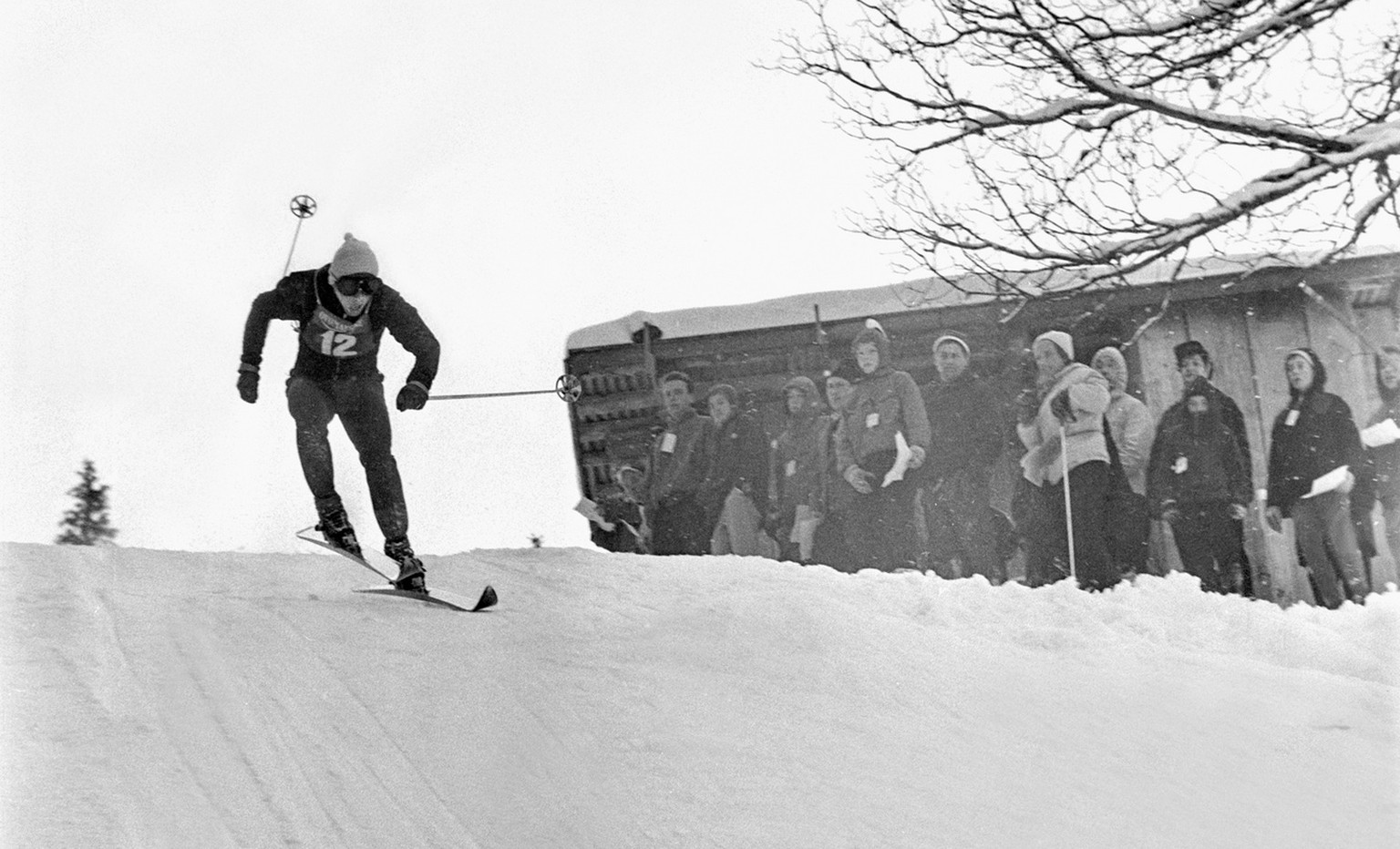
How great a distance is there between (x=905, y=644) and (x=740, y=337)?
22.3 ft

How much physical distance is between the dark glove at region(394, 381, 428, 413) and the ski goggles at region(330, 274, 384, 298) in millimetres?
482

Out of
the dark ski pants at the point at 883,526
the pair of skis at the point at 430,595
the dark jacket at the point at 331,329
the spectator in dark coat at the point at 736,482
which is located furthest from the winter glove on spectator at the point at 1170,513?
the dark jacket at the point at 331,329

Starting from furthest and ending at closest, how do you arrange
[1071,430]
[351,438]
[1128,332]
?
[1128,332] < [1071,430] < [351,438]

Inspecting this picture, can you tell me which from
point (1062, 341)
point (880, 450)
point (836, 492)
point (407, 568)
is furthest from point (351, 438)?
point (1062, 341)

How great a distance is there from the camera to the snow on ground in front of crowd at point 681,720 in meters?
3.64

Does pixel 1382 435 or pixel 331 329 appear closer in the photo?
pixel 331 329

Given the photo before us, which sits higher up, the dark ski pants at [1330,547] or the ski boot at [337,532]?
the ski boot at [337,532]

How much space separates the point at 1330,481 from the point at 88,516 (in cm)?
844

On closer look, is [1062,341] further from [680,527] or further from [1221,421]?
[680,527]

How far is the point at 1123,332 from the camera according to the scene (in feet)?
31.0

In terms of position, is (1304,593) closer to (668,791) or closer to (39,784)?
(668,791)

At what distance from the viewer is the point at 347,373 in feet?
21.3

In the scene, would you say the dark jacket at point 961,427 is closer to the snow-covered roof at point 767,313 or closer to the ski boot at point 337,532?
the snow-covered roof at point 767,313

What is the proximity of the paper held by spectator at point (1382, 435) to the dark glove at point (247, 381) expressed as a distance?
6773 mm
